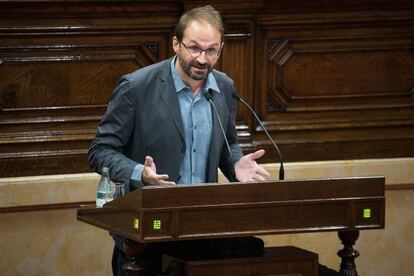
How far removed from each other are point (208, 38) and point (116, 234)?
32.4 inches

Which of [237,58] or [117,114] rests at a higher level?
[237,58]

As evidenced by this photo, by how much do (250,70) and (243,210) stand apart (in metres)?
2.31

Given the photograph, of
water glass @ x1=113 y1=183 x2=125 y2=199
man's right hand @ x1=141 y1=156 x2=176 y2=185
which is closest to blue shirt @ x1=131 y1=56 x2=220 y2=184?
water glass @ x1=113 y1=183 x2=125 y2=199

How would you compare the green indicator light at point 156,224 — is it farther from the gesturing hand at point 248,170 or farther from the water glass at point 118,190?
the gesturing hand at point 248,170

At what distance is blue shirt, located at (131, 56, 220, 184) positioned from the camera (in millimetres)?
4418

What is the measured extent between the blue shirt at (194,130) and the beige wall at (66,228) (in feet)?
4.67

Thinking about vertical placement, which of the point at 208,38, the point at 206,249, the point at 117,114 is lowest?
the point at 206,249

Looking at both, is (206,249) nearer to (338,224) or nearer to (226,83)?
(338,224)

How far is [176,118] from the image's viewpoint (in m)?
4.38

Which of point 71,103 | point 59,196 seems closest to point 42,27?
point 71,103

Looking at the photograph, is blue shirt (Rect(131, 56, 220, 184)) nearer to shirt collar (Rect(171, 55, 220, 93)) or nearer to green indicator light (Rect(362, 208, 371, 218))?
shirt collar (Rect(171, 55, 220, 93))

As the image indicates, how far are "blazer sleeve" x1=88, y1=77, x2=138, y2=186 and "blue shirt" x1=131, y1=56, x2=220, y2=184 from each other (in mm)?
204

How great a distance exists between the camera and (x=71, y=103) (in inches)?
227

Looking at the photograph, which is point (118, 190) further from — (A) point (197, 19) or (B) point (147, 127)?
(A) point (197, 19)
